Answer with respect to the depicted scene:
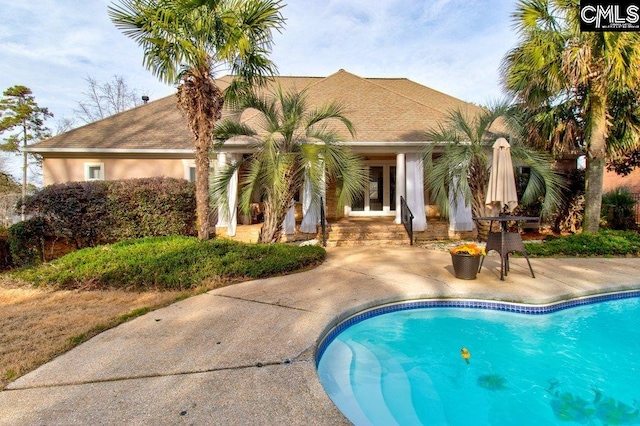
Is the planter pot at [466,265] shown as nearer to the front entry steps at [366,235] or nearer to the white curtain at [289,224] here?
the front entry steps at [366,235]

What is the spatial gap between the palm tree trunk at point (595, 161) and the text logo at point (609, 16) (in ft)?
5.55

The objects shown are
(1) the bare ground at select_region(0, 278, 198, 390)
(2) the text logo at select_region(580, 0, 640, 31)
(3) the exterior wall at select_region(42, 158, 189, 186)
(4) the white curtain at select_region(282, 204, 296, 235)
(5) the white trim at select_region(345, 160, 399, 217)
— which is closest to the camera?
(1) the bare ground at select_region(0, 278, 198, 390)

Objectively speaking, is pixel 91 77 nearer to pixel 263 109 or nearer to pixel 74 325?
pixel 263 109

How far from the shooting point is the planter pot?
5.91 m

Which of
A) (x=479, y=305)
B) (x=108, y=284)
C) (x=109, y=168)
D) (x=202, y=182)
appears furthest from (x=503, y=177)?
(x=109, y=168)

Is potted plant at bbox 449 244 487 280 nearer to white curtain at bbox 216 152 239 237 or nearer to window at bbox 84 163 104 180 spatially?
white curtain at bbox 216 152 239 237

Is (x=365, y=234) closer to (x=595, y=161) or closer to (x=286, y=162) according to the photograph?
(x=286, y=162)

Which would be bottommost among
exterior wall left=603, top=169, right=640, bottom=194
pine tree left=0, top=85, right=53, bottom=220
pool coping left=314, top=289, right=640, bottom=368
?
pool coping left=314, top=289, right=640, bottom=368

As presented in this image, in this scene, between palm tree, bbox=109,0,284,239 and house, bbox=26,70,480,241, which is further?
house, bbox=26,70,480,241

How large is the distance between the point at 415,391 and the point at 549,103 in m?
10.6

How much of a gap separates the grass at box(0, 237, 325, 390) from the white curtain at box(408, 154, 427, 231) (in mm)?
4512

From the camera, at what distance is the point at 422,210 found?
10.9 meters

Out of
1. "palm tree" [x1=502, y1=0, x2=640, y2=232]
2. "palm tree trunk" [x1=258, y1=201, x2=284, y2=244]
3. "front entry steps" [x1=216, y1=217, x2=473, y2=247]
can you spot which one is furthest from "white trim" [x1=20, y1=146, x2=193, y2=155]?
"palm tree" [x1=502, y1=0, x2=640, y2=232]

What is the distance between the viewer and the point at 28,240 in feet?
25.6
